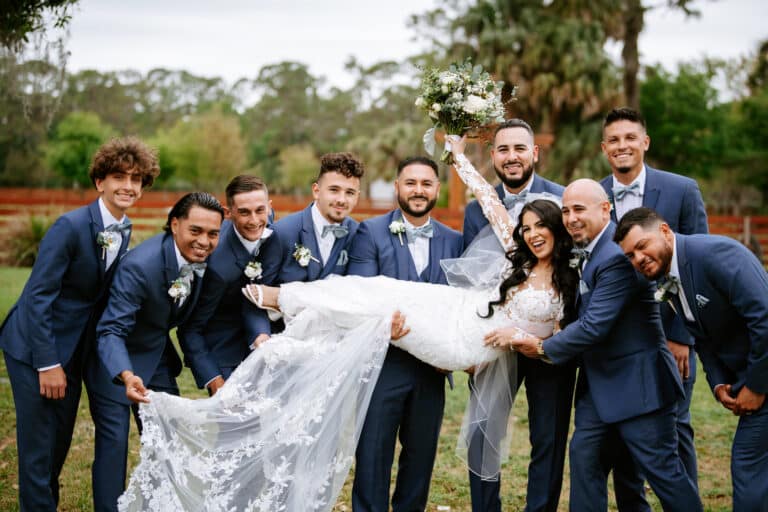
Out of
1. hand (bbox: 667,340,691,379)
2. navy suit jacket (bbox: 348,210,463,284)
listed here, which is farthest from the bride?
hand (bbox: 667,340,691,379)

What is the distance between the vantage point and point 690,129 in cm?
3731

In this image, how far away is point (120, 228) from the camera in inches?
185

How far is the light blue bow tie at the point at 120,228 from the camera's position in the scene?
4.65 metres

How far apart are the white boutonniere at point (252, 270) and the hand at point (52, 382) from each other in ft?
4.40

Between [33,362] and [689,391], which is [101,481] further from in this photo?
[689,391]

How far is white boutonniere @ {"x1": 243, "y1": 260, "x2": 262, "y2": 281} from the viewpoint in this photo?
16.6ft

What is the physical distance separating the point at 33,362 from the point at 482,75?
377cm

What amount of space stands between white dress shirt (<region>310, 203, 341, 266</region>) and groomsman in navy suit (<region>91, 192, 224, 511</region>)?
81 centimetres

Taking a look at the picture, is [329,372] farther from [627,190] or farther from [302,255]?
[627,190]

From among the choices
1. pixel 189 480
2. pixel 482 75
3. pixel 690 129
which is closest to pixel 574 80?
pixel 690 129

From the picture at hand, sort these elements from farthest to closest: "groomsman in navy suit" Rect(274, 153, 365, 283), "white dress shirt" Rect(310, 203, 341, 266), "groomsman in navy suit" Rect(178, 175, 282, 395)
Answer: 1. "white dress shirt" Rect(310, 203, 341, 266)
2. "groomsman in navy suit" Rect(274, 153, 365, 283)
3. "groomsman in navy suit" Rect(178, 175, 282, 395)

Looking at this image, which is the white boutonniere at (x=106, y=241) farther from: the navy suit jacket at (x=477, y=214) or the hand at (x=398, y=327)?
the navy suit jacket at (x=477, y=214)

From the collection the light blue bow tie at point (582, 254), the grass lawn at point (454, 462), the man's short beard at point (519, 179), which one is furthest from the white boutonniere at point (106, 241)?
the light blue bow tie at point (582, 254)

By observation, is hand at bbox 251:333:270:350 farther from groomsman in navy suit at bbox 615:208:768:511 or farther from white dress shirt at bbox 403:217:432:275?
groomsman in navy suit at bbox 615:208:768:511
